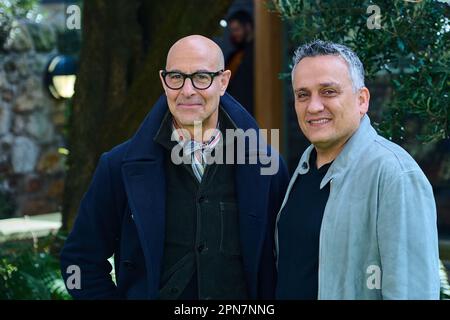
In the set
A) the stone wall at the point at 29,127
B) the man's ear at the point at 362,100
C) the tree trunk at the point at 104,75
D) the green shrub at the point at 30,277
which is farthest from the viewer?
the stone wall at the point at 29,127

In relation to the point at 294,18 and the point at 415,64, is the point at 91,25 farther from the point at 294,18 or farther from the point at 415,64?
the point at 415,64

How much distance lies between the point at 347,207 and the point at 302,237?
0.23 meters

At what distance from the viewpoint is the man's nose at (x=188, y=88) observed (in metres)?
3.05

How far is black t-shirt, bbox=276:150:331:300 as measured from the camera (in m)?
2.80

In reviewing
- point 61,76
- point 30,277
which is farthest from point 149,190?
point 61,76

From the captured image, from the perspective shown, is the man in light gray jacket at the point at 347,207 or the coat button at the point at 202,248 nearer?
the man in light gray jacket at the point at 347,207

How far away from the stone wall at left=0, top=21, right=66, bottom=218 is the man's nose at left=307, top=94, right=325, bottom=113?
707 cm

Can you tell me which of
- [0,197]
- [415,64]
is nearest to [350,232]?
[415,64]

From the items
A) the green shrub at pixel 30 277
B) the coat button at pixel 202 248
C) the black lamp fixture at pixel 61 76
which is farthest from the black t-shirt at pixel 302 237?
the black lamp fixture at pixel 61 76

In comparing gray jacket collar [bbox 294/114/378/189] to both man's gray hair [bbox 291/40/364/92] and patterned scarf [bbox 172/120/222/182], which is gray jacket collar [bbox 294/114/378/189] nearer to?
man's gray hair [bbox 291/40/364/92]

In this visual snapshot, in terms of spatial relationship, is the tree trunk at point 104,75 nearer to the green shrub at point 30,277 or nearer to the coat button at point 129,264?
the green shrub at point 30,277

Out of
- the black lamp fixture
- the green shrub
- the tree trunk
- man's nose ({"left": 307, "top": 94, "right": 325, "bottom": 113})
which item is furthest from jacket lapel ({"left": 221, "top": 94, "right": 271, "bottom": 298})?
the black lamp fixture

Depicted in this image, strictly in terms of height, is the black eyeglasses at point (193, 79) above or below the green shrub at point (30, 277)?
above

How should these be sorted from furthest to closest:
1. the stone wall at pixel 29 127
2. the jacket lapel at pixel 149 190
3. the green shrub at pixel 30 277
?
the stone wall at pixel 29 127
the green shrub at pixel 30 277
the jacket lapel at pixel 149 190
